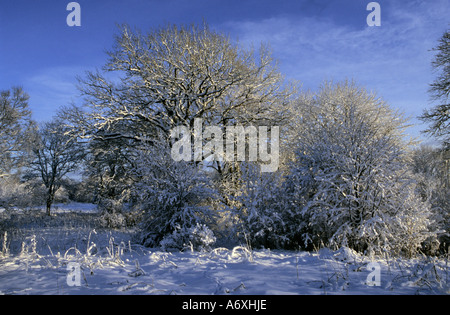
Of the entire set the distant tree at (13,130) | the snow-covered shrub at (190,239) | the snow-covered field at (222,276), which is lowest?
the snow-covered shrub at (190,239)

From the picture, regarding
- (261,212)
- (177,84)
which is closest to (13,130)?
(177,84)

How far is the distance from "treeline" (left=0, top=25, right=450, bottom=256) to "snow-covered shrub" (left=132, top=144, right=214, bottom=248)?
0.13 ft

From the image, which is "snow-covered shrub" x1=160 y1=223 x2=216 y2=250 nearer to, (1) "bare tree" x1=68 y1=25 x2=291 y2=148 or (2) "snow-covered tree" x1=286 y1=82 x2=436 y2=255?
(2) "snow-covered tree" x1=286 y1=82 x2=436 y2=255

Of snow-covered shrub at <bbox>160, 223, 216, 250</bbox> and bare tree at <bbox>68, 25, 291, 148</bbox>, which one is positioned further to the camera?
bare tree at <bbox>68, 25, 291, 148</bbox>

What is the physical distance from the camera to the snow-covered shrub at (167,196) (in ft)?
28.0

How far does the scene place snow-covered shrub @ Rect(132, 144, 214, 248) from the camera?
28.0 ft

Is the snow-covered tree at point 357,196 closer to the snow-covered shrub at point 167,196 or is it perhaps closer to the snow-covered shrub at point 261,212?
the snow-covered shrub at point 261,212

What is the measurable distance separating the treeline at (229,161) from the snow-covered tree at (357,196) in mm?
38

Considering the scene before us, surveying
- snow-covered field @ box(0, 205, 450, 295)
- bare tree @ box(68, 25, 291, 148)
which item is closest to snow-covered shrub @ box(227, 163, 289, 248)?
snow-covered field @ box(0, 205, 450, 295)

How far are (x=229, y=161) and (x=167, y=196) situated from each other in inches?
274

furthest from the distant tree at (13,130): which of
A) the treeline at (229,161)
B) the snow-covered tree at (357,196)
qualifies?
the snow-covered tree at (357,196)

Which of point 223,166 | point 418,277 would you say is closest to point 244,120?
point 223,166
